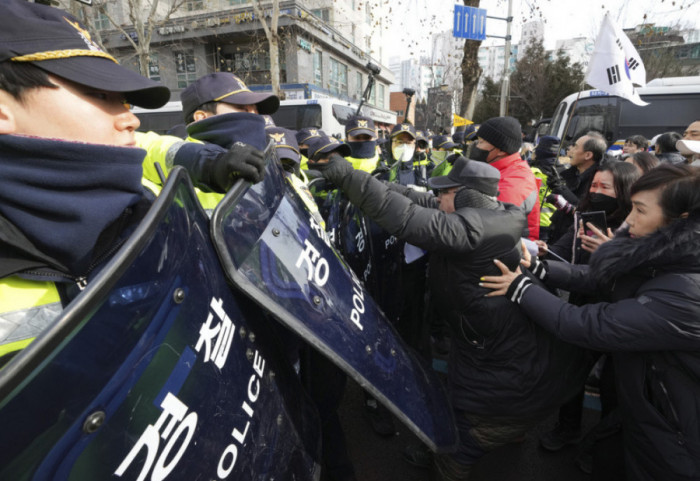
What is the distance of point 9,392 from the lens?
1.34 feet

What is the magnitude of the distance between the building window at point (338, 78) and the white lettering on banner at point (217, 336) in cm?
2953

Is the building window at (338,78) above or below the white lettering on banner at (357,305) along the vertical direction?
above

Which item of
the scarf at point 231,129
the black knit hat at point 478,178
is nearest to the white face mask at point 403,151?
the black knit hat at point 478,178

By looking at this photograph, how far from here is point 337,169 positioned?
69.5 inches

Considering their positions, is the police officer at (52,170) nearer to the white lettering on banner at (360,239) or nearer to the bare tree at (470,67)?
the white lettering on banner at (360,239)

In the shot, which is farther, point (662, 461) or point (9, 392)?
point (662, 461)

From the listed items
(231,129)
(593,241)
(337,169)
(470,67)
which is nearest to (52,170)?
(231,129)

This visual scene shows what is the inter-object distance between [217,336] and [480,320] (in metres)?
1.28

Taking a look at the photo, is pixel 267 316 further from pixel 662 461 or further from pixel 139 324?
pixel 662 461

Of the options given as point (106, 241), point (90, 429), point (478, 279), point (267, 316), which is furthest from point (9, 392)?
point (478, 279)

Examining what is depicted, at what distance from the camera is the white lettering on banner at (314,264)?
1000 mm

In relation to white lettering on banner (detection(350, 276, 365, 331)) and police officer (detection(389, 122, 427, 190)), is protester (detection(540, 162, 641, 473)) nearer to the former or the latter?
white lettering on banner (detection(350, 276, 365, 331))

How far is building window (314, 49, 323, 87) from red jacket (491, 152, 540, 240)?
2575cm

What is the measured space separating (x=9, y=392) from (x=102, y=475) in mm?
187
